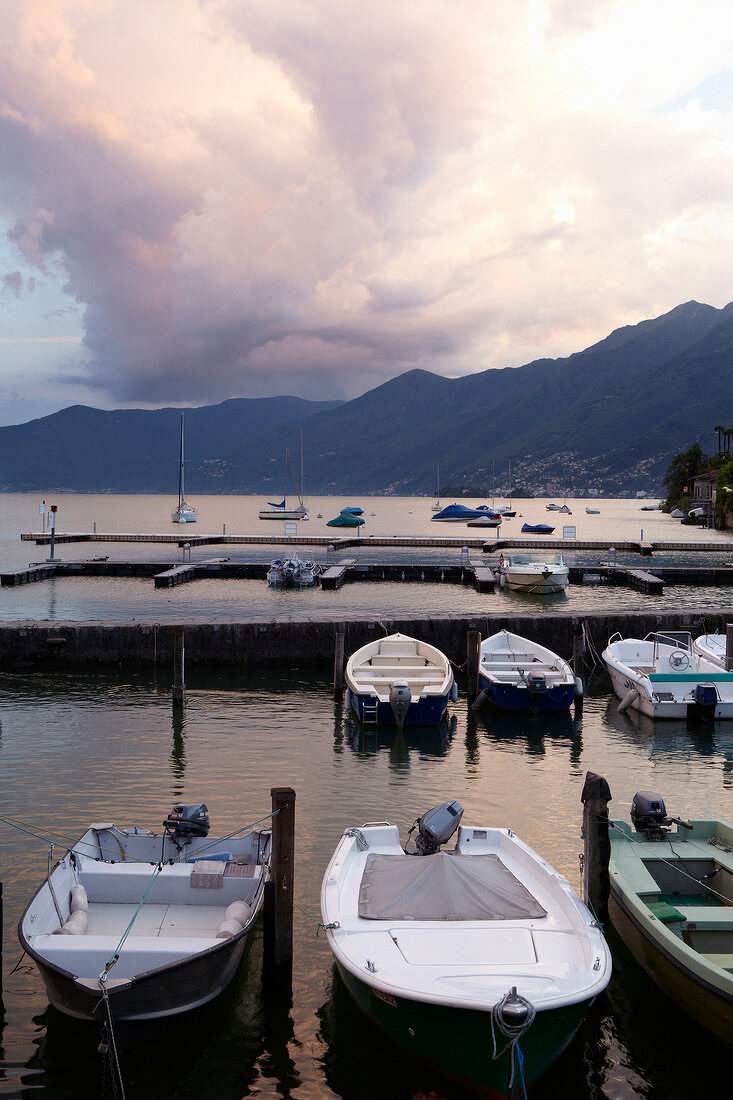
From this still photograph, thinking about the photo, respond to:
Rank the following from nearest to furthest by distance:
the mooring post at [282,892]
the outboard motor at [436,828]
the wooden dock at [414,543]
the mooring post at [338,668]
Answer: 1. the mooring post at [282,892]
2. the outboard motor at [436,828]
3. the mooring post at [338,668]
4. the wooden dock at [414,543]

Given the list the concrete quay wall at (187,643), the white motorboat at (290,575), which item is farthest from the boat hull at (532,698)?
the white motorboat at (290,575)

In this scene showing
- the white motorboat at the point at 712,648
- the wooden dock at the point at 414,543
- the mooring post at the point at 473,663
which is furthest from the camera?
the wooden dock at the point at 414,543

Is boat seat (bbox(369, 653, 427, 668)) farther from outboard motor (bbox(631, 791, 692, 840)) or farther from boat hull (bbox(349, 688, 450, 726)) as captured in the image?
outboard motor (bbox(631, 791, 692, 840))

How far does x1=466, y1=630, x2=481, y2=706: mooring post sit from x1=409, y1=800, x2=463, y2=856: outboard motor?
36.6 feet

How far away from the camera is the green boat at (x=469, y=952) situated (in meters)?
6.88

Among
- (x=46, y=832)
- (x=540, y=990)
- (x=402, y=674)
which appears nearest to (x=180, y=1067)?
(x=540, y=990)

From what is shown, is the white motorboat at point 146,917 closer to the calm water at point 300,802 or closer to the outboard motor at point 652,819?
the calm water at point 300,802

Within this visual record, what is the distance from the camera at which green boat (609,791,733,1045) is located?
7832 millimetres

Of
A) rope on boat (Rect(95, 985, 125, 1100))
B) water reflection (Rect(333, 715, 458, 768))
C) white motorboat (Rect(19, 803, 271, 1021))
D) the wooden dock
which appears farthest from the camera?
the wooden dock

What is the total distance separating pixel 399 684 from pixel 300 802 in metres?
5.79

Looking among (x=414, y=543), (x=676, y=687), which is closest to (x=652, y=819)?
(x=676, y=687)

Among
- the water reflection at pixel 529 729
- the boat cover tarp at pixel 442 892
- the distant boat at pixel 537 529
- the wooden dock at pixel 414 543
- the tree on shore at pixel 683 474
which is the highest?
the tree on shore at pixel 683 474

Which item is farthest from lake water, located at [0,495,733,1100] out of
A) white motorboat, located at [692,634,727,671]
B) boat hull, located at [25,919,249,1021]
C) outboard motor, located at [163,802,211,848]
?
white motorboat, located at [692,634,727,671]

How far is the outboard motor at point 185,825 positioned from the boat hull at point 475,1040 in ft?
13.0
